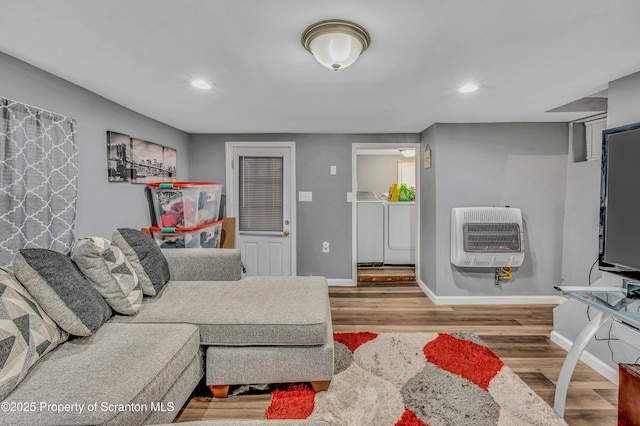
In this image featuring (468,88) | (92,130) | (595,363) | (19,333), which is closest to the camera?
(19,333)

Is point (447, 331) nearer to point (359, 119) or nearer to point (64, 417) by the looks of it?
point (359, 119)

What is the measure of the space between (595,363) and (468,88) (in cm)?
219

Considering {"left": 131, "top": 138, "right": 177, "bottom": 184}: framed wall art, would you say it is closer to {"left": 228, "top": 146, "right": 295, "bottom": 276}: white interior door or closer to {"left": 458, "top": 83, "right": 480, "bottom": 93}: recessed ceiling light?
{"left": 228, "top": 146, "right": 295, "bottom": 276}: white interior door

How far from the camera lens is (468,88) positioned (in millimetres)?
2273

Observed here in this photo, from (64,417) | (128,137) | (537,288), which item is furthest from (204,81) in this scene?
(537,288)

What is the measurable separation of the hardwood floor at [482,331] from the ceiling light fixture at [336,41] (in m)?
1.95

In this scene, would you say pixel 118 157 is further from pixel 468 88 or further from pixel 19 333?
pixel 468 88

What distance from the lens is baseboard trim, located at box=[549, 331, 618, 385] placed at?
2029 mm

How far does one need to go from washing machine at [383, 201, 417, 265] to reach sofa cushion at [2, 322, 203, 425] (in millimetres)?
3745

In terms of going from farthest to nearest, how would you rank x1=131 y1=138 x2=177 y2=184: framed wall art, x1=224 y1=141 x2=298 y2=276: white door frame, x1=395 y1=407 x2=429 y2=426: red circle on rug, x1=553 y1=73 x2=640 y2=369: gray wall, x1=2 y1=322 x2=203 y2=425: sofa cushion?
x1=224 y1=141 x2=298 y2=276: white door frame, x1=131 y1=138 x2=177 y2=184: framed wall art, x1=553 y1=73 x2=640 y2=369: gray wall, x1=395 y1=407 x2=429 y2=426: red circle on rug, x1=2 y1=322 x2=203 y2=425: sofa cushion

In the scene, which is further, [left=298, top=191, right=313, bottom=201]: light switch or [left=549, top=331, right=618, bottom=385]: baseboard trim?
[left=298, top=191, right=313, bottom=201]: light switch

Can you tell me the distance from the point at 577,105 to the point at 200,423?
3.66m

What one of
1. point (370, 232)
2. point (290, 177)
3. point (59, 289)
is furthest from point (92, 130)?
point (370, 232)

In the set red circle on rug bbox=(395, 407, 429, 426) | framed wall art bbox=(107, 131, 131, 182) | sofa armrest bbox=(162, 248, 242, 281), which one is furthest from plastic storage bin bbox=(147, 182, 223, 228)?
red circle on rug bbox=(395, 407, 429, 426)
